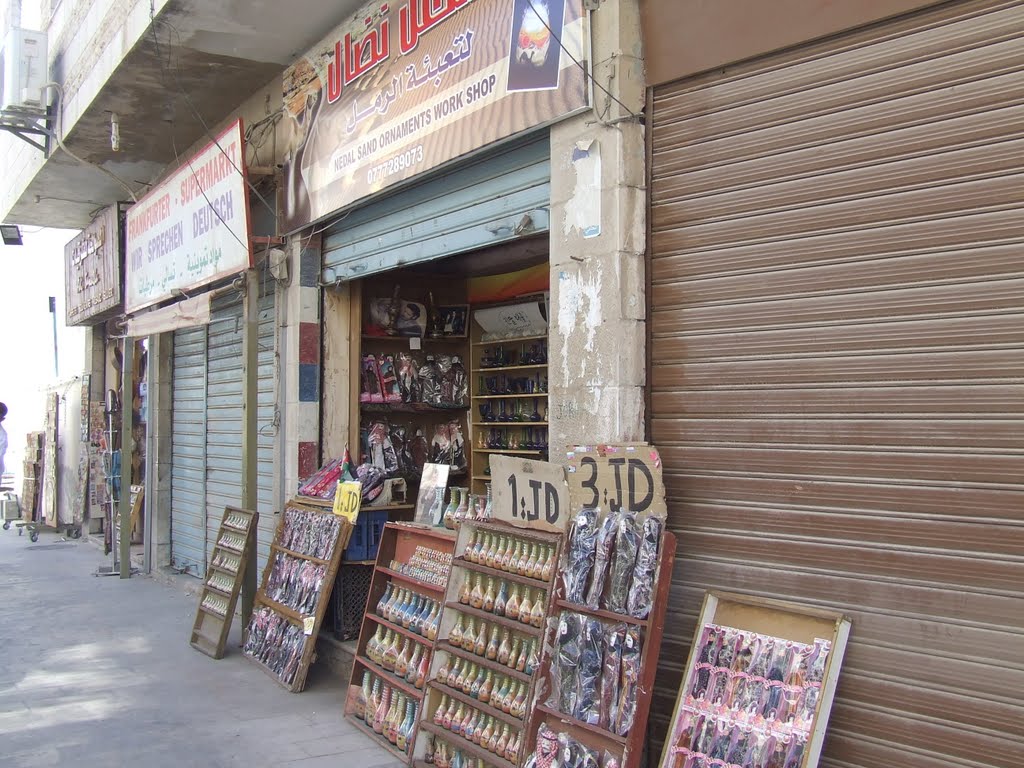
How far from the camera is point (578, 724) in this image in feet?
12.2

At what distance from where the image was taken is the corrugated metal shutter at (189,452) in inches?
404

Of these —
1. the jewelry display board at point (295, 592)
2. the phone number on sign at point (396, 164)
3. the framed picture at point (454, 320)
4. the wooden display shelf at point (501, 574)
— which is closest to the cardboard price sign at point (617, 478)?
the wooden display shelf at point (501, 574)

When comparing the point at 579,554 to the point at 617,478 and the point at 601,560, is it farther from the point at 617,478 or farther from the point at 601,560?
the point at 617,478

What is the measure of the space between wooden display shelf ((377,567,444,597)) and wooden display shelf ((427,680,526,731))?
1.81 feet

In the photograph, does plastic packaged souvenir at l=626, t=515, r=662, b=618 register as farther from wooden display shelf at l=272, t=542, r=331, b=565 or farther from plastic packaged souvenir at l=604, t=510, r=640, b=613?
wooden display shelf at l=272, t=542, r=331, b=565

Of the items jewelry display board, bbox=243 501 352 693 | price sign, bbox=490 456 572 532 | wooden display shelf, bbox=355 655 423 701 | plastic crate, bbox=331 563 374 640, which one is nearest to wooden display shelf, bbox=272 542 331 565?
jewelry display board, bbox=243 501 352 693

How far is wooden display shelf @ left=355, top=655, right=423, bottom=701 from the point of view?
4922 millimetres

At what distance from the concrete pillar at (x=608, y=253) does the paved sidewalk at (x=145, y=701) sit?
2.23 m

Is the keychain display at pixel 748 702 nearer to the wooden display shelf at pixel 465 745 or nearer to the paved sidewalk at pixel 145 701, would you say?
the wooden display shelf at pixel 465 745

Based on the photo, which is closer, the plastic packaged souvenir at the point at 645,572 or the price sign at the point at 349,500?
the plastic packaged souvenir at the point at 645,572

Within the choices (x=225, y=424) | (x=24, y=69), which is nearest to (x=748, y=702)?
(x=225, y=424)

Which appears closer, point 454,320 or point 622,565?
point 622,565

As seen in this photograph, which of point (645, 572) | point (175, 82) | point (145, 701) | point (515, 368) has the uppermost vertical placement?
point (175, 82)

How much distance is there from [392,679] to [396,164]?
336 centimetres
